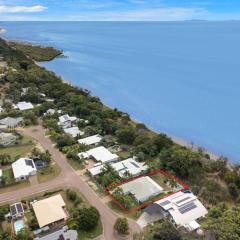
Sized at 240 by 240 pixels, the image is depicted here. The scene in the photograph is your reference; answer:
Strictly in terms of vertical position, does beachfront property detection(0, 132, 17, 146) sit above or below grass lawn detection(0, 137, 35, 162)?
above

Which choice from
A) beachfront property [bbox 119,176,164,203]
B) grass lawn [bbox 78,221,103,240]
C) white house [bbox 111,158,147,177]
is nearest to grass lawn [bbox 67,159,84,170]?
white house [bbox 111,158,147,177]

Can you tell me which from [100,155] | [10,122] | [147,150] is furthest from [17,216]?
[10,122]

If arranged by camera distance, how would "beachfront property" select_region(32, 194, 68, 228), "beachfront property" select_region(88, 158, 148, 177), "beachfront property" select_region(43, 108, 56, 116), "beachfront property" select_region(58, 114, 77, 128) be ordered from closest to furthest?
"beachfront property" select_region(32, 194, 68, 228) < "beachfront property" select_region(88, 158, 148, 177) < "beachfront property" select_region(58, 114, 77, 128) < "beachfront property" select_region(43, 108, 56, 116)

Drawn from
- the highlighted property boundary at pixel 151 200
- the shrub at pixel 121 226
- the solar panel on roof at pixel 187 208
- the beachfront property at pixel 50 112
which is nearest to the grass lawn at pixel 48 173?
the highlighted property boundary at pixel 151 200

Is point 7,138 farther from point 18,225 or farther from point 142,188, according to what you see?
point 142,188

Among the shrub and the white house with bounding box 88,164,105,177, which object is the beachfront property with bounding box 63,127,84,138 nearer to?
the white house with bounding box 88,164,105,177

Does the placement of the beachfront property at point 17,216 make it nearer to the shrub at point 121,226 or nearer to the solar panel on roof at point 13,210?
the solar panel on roof at point 13,210
